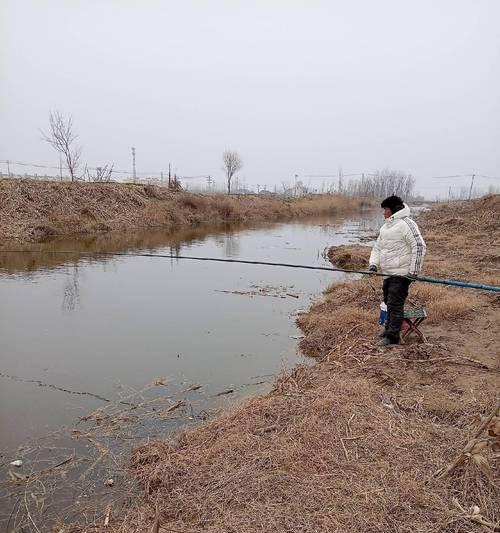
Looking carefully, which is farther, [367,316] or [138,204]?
[138,204]

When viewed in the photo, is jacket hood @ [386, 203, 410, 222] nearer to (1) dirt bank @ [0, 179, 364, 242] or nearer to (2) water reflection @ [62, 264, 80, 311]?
(2) water reflection @ [62, 264, 80, 311]

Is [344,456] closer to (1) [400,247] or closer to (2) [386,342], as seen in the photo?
(2) [386,342]

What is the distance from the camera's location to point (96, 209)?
72.2 ft

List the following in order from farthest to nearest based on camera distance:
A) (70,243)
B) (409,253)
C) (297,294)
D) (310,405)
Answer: (70,243), (297,294), (409,253), (310,405)

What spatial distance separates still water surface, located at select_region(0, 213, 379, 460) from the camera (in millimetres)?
4969

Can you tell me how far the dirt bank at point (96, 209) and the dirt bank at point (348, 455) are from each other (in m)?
15.5

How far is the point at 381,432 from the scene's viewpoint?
327 centimetres

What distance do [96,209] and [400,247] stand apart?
19.8 meters

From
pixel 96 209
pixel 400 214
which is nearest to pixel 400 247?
pixel 400 214

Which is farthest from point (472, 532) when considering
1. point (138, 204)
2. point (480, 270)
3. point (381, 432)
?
point (138, 204)

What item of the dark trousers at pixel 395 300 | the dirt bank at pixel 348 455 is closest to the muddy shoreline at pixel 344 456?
the dirt bank at pixel 348 455

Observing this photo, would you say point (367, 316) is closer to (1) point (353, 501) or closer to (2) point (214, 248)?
(1) point (353, 501)

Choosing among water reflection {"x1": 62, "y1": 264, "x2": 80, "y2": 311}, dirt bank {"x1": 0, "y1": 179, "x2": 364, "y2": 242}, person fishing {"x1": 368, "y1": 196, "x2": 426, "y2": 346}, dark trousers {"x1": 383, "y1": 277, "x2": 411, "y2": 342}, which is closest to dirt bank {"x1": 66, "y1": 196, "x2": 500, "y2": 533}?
dark trousers {"x1": 383, "y1": 277, "x2": 411, "y2": 342}

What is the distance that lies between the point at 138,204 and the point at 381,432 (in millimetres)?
23760
